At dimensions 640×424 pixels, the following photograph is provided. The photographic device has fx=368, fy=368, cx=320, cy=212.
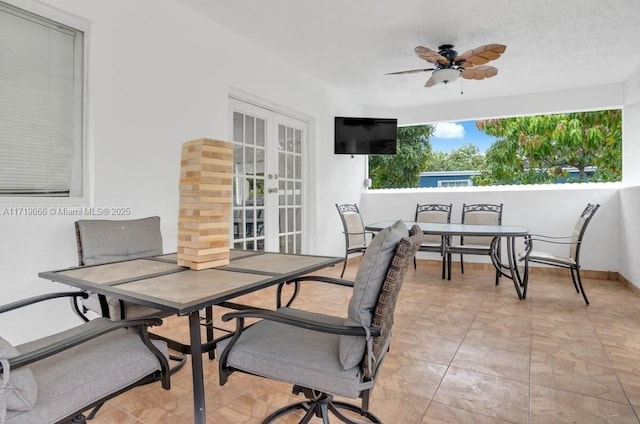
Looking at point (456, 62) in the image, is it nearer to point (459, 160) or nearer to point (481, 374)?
point (481, 374)

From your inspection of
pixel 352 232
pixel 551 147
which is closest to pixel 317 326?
pixel 352 232

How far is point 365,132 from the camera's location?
570cm

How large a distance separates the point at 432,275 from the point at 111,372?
428 cm

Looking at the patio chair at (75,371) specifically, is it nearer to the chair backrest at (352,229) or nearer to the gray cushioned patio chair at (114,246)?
the gray cushioned patio chair at (114,246)

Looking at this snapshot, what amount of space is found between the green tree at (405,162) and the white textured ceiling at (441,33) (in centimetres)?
185

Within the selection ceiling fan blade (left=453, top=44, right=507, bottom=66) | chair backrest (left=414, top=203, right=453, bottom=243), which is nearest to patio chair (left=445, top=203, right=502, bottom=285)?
chair backrest (left=414, top=203, right=453, bottom=243)

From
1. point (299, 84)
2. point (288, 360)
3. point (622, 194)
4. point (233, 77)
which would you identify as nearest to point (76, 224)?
point (288, 360)

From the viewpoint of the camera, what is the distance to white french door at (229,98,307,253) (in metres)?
3.97

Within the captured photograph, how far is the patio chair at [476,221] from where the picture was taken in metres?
4.41

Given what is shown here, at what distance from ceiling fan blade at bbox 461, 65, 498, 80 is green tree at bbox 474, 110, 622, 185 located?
2544mm

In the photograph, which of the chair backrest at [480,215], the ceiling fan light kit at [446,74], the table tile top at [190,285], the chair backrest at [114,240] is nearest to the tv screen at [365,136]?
the chair backrest at [480,215]

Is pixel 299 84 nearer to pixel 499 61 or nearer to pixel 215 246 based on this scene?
pixel 499 61

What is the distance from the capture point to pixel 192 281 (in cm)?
150

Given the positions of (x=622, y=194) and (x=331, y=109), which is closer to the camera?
(x=622, y=194)
